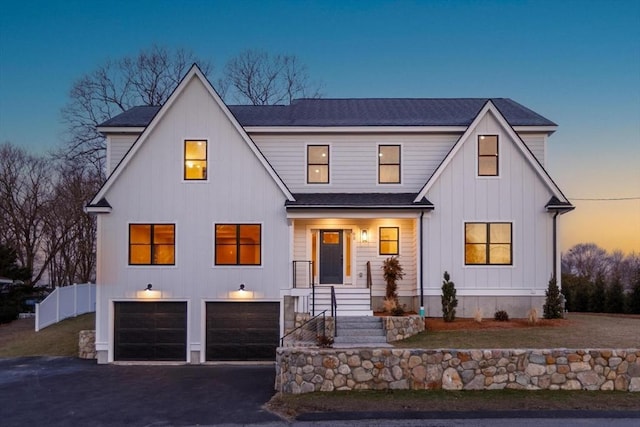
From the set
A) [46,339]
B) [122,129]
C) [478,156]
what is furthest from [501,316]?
[46,339]

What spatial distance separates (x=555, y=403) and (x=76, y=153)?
3225cm

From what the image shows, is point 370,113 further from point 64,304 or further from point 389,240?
point 64,304

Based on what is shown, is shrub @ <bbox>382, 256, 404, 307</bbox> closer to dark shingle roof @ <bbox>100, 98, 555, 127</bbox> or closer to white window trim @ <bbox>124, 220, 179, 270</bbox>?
dark shingle roof @ <bbox>100, 98, 555, 127</bbox>

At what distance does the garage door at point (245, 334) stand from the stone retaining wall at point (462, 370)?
19.2 feet

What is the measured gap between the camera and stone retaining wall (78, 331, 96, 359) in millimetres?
18297

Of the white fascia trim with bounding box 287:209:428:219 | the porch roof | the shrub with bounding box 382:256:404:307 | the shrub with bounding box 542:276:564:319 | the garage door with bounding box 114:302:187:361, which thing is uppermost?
the porch roof

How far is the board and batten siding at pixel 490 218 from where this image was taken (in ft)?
59.1

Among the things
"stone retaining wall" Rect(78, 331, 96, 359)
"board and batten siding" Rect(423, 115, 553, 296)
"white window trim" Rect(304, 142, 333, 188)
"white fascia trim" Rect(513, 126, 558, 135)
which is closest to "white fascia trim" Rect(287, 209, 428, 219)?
"board and batten siding" Rect(423, 115, 553, 296)

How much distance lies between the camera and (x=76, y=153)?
3475 centimetres

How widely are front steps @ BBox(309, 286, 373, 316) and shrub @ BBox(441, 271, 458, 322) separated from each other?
232 centimetres

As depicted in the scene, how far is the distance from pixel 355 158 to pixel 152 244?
760 cm

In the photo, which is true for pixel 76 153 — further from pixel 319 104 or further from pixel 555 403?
pixel 555 403

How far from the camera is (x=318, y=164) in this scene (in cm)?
1967

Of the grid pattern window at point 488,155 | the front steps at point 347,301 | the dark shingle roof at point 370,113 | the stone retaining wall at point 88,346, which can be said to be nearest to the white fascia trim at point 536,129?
the dark shingle roof at point 370,113
